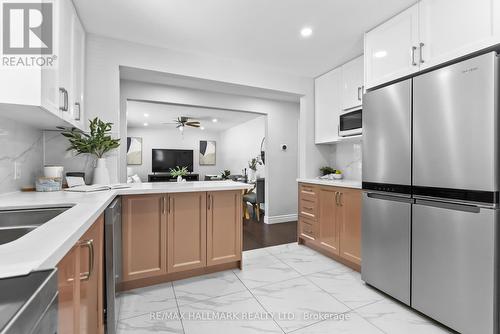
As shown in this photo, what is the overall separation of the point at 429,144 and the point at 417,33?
958mm

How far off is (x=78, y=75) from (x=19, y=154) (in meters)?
0.84

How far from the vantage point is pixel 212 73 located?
2.94 metres

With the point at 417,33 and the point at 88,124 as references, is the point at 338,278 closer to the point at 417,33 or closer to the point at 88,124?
the point at 417,33

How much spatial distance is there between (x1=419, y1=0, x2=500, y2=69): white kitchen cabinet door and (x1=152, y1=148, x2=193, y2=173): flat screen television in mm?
8048

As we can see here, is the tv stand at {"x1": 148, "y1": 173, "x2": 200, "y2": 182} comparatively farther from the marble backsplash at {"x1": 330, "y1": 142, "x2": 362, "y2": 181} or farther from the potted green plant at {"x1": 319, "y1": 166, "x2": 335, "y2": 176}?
the marble backsplash at {"x1": 330, "y1": 142, "x2": 362, "y2": 181}

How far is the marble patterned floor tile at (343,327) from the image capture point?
1653 millimetres

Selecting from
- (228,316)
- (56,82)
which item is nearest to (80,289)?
(228,316)

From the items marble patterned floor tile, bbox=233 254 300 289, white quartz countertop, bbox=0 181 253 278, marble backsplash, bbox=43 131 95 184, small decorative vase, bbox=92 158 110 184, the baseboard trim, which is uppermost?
marble backsplash, bbox=43 131 95 184

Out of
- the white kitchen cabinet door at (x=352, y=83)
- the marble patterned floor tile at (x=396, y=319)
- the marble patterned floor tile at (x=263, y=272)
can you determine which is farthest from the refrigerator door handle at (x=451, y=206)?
the white kitchen cabinet door at (x=352, y=83)

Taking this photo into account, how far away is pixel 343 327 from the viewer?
1.70 meters

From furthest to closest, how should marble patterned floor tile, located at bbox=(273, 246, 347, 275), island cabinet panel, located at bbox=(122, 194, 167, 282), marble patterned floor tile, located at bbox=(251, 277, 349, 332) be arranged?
marble patterned floor tile, located at bbox=(273, 246, 347, 275) → island cabinet panel, located at bbox=(122, 194, 167, 282) → marble patterned floor tile, located at bbox=(251, 277, 349, 332)

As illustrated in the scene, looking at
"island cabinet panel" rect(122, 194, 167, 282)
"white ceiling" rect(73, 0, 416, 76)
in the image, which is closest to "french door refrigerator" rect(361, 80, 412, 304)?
"white ceiling" rect(73, 0, 416, 76)

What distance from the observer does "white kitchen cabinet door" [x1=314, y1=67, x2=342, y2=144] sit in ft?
10.5

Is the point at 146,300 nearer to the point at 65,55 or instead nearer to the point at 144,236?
the point at 144,236
